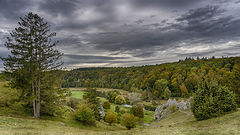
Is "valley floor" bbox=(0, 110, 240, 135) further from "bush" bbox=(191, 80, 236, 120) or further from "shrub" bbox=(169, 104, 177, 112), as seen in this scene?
"shrub" bbox=(169, 104, 177, 112)

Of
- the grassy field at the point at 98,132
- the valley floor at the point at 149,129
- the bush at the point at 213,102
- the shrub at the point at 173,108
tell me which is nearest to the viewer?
the valley floor at the point at 149,129

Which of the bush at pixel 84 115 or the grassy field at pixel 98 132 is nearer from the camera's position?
the grassy field at pixel 98 132

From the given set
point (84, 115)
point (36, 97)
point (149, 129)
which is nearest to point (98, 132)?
point (149, 129)

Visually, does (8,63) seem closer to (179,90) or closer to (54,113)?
(54,113)

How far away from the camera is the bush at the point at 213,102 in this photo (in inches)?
934

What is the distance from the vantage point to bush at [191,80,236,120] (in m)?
23.7

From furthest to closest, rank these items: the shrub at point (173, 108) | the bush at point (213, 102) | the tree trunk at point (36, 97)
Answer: the shrub at point (173, 108) → the tree trunk at point (36, 97) → the bush at point (213, 102)

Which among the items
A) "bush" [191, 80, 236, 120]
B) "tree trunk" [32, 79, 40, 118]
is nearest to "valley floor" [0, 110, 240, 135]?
"bush" [191, 80, 236, 120]

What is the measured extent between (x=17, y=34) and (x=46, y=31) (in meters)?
4.66

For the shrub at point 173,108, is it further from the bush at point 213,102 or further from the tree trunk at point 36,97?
the tree trunk at point 36,97

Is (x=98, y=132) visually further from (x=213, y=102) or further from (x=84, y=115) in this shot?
(x=213, y=102)

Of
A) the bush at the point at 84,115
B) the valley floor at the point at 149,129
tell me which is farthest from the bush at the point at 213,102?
the bush at the point at 84,115

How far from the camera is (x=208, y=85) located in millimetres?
25797

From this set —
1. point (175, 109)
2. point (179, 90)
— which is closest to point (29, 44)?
point (175, 109)
